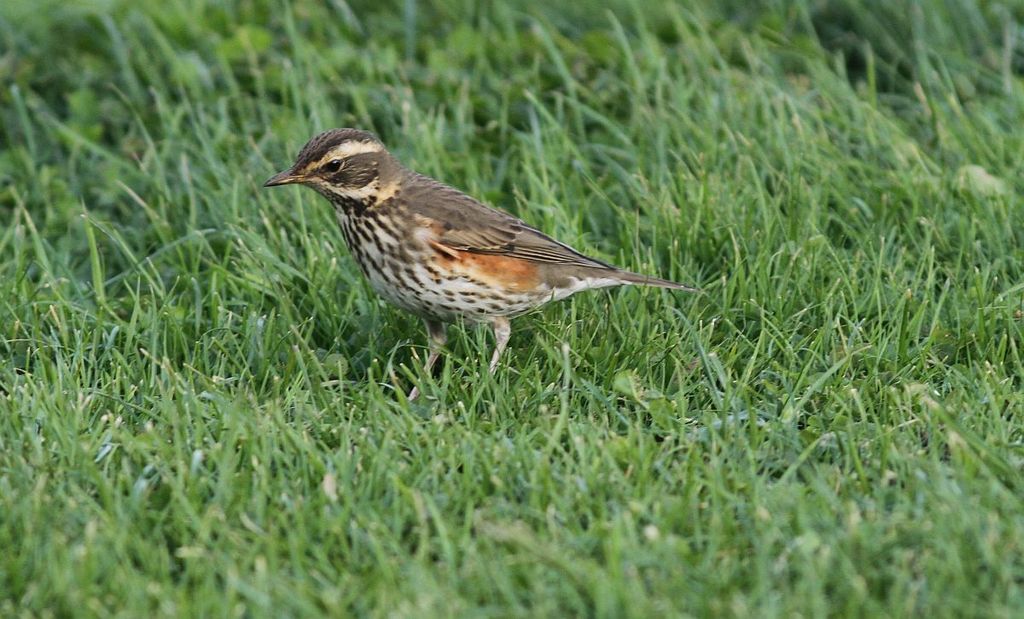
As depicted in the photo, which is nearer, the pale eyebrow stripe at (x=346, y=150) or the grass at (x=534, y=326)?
the grass at (x=534, y=326)

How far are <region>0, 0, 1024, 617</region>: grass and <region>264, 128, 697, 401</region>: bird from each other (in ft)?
0.56

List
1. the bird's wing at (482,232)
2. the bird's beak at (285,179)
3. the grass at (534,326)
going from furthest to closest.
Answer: the bird's wing at (482,232) < the bird's beak at (285,179) < the grass at (534,326)

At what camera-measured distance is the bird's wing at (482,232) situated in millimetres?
6691

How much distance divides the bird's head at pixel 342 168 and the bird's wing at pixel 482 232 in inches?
7.2

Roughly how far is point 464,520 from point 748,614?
1.12 m

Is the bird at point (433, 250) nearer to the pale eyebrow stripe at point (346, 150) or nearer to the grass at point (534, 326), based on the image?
the pale eyebrow stripe at point (346, 150)

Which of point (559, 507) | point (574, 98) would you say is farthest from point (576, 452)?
point (574, 98)

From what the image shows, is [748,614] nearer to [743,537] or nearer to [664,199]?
[743,537]

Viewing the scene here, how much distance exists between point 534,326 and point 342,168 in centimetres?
113

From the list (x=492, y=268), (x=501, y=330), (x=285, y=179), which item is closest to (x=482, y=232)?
(x=492, y=268)

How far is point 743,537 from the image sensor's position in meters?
4.84

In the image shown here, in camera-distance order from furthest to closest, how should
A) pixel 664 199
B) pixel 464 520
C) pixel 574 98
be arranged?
pixel 574 98, pixel 664 199, pixel 464 520

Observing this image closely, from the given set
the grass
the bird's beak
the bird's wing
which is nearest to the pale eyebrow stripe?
the bird's beak

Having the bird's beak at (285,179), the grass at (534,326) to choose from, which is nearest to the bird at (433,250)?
the bird's beak at (285,179)
